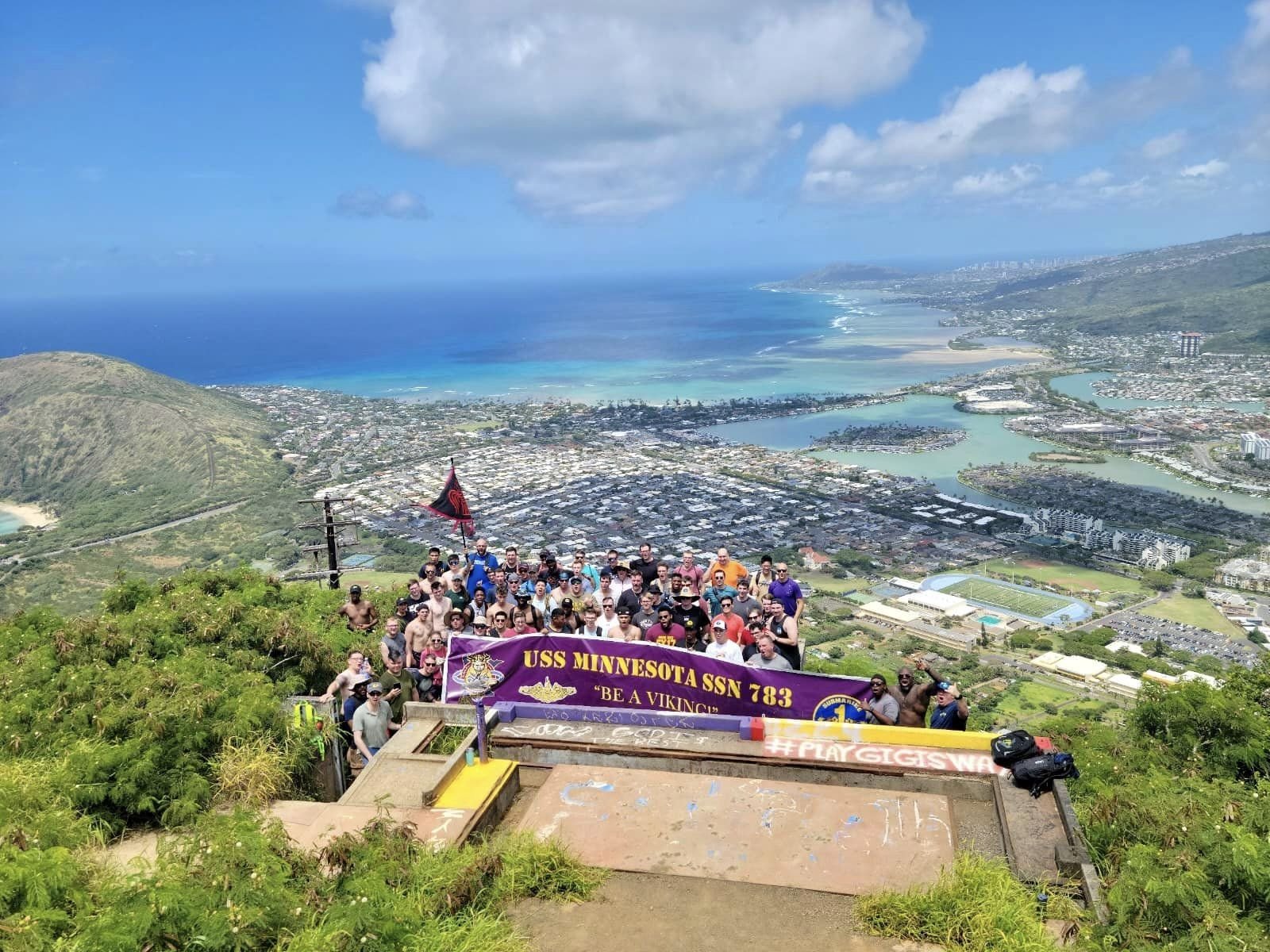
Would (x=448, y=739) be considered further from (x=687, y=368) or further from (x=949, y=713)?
(x=687, y=368)

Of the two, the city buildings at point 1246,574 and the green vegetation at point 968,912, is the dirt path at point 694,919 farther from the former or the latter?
the city buildings at point 1246,574

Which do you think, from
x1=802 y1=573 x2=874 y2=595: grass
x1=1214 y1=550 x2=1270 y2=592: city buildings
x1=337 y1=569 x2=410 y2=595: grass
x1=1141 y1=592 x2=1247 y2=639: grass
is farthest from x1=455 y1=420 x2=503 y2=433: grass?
x1=1214 y1=550 x2=1270 y2=592: city buildings

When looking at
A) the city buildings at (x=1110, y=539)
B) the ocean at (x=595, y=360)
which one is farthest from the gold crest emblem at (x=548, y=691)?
the ocean at (x=595, y=360)

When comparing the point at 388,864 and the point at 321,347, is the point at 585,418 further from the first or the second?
the point at 321,347

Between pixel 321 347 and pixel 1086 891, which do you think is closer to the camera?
pixel 1086 891

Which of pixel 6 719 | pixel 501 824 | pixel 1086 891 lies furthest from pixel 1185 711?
pixel 6 719

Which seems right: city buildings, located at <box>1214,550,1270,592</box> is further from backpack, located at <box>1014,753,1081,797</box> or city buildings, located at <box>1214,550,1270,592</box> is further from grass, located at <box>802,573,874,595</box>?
backpack, located at <box>1014,753,1081,797</box>

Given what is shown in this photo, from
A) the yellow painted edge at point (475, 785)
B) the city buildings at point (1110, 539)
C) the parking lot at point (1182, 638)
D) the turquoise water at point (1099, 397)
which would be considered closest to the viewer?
the yellow painted edge at point (475, 785)
